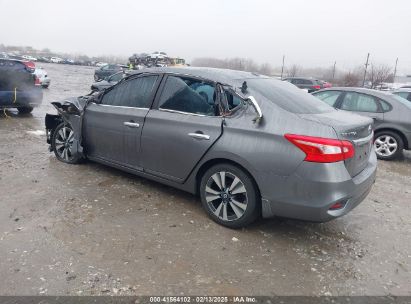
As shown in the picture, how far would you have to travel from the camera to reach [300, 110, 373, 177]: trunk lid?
3.37m

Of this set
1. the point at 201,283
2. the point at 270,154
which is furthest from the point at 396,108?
the point at 201,283

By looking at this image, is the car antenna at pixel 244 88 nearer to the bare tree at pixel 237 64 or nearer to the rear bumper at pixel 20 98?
the rear bumper at pixel 20 98

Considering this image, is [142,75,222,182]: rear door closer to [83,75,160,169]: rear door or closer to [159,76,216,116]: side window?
[159,76,216,116]: side window

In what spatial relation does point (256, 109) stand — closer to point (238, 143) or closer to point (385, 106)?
point (238, 143)

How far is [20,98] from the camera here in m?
9.59

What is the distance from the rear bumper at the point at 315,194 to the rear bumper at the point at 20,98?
27.1ft

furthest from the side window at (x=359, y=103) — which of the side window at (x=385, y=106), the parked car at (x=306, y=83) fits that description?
the parked car at (x=306, y=83)

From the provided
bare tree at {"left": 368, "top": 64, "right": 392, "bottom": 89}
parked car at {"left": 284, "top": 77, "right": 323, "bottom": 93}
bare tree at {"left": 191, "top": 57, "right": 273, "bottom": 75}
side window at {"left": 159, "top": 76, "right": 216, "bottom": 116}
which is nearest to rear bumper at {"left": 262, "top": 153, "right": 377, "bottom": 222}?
side window at {"left": 159, "top": 76, "right": 216, "bottom": 116}

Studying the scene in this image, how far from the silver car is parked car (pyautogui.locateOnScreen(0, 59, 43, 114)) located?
5670 millimetres

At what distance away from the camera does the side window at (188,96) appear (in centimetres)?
399

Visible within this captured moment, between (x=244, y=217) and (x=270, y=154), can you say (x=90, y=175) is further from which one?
(x=270, y=154)

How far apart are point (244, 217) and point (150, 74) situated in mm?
2162

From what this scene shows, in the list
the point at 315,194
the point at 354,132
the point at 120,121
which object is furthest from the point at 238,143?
the point at 120,121

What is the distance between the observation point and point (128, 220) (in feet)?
12.9
